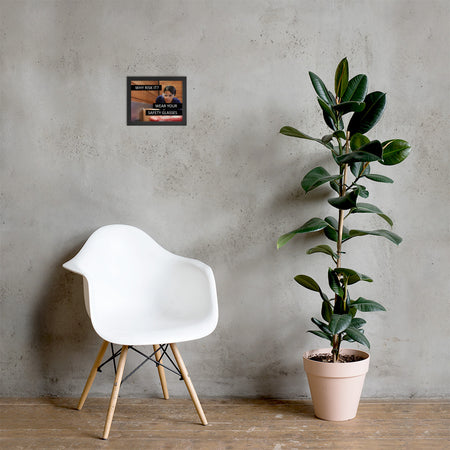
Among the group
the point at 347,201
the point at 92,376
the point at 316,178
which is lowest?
the point at 92,376

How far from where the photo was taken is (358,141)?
7.70 feet

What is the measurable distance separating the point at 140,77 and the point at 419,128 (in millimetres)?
1541

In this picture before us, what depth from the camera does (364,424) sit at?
7.86 feet

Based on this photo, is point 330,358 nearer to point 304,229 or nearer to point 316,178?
point 304,229

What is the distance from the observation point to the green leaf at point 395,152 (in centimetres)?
234

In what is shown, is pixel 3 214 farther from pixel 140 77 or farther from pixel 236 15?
pixel 236 15

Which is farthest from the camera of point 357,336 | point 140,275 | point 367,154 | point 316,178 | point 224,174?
point 224,174

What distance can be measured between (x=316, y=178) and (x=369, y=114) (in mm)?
381

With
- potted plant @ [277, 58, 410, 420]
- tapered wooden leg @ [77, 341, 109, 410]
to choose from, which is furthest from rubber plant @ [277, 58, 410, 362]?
tapered wooden leg @ [77, 341, 109, 410]

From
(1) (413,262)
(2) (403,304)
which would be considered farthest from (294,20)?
(2) (403,304)

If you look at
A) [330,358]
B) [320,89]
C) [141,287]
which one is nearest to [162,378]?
[141,287]

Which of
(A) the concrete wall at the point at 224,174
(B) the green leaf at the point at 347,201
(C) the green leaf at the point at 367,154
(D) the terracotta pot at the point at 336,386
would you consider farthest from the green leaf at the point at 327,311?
(C) the green leaf at the point at 367,154

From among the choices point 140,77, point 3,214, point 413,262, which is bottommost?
point 413,262

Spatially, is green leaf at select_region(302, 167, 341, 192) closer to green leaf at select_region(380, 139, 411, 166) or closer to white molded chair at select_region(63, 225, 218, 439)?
green leaf at select_region(380, 139, 411, 166)
